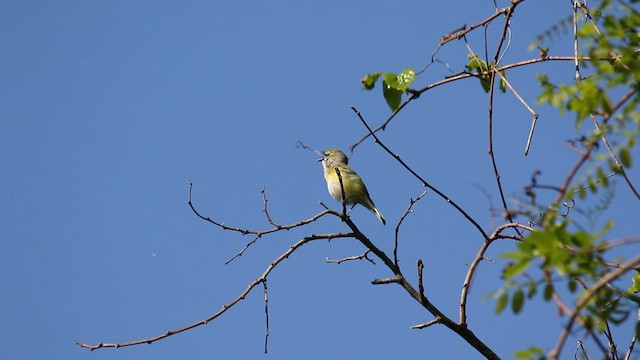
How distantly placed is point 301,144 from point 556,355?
2988mm

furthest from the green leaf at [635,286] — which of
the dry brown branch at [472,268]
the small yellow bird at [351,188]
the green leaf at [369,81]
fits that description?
the small yellow bird at [351,188]

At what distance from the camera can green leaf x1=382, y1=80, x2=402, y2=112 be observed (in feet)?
12.5

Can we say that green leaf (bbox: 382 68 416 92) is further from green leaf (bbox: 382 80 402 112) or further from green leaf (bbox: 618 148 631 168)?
green leaf (bbox: 618 148 631 168)

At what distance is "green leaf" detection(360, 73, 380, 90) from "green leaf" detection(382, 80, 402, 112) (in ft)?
0.36

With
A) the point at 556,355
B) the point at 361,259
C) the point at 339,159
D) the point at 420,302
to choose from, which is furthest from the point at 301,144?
the point at 339,159

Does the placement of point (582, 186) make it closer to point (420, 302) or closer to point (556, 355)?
point (556, 355)

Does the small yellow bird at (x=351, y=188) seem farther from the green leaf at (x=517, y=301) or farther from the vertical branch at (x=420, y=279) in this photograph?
the green leaf at (x=517, y=301)

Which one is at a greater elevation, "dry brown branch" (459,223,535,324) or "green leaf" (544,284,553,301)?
"dry brown branch" (459,223,535,324)

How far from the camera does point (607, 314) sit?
2055mm

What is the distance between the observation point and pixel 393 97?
384 centimetres

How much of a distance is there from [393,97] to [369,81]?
196mm

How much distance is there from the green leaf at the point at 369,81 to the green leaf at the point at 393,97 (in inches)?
4.3

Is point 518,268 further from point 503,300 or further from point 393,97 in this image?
point 393,97

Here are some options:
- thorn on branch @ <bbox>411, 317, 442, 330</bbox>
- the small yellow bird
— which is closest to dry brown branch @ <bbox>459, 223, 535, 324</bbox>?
thorn on branch @ <bbox>411, 317, 442, 330</bbox>
